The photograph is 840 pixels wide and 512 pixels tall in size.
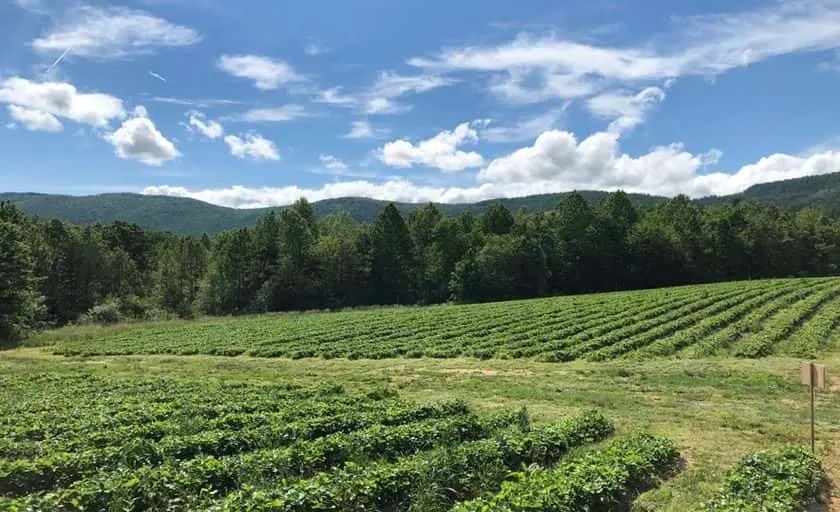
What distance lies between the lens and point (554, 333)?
35.5 metres

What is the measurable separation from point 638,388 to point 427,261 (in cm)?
6703

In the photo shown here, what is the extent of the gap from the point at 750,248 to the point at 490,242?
141ft

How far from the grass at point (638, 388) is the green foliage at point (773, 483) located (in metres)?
0.67

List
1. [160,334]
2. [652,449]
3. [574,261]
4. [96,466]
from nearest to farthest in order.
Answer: [96,466], [652,449], [160,334], [574,261]

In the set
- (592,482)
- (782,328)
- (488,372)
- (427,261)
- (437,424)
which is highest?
(427,261)

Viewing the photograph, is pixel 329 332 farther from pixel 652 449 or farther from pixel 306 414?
pixel 652 449

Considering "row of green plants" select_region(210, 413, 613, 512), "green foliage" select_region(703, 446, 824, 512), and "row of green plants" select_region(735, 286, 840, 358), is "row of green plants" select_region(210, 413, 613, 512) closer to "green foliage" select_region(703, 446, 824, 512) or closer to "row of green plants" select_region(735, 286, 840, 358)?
"green foliage" select_region(703, 446, 824, 512)

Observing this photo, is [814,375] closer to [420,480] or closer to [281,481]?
[420,480]

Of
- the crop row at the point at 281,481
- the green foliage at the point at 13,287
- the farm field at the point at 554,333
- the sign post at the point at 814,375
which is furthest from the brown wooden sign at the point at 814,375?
the green foliage at the point at 13,287

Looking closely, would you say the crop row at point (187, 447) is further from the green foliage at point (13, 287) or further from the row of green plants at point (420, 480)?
the green foliage at point (13, 287)

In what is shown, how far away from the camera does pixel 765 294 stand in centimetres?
4969

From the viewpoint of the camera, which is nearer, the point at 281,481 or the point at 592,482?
the point at 592,482

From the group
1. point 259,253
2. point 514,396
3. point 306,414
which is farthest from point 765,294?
point 259,253

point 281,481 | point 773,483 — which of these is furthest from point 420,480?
point 773,483
